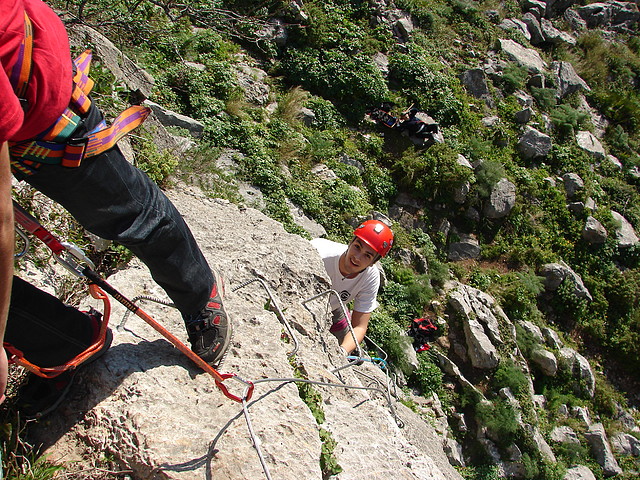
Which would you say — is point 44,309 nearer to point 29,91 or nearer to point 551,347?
point 29,91

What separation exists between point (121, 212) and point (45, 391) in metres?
0.98

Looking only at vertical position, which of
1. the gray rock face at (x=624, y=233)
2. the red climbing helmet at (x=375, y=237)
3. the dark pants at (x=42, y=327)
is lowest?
the gray rock face at (x=624, y=233)

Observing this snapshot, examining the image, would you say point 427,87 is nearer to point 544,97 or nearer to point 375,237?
point 544,97

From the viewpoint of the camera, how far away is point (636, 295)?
→ 36.5ft

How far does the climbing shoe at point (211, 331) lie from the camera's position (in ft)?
7.55

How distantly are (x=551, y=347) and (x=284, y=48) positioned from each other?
9.25 meters

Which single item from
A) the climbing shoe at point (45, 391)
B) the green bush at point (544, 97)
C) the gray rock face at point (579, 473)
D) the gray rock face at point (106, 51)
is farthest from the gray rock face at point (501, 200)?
the climbing shoe at point (45, 391)

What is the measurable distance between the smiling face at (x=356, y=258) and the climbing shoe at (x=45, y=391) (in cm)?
268

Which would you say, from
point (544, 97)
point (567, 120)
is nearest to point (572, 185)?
point (567, 120)

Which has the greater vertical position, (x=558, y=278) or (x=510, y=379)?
(x=558, y=278)

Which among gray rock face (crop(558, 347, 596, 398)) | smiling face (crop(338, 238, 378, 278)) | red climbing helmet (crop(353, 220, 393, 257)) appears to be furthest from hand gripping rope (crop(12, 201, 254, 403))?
gray rock face (crop(558, 347, 596, 398))

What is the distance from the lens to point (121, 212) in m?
1.80

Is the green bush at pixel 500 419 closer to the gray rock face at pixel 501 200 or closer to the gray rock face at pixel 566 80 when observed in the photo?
the gray rock face at pixel 501 200

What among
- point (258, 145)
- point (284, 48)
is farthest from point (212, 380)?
point (284, 48)
